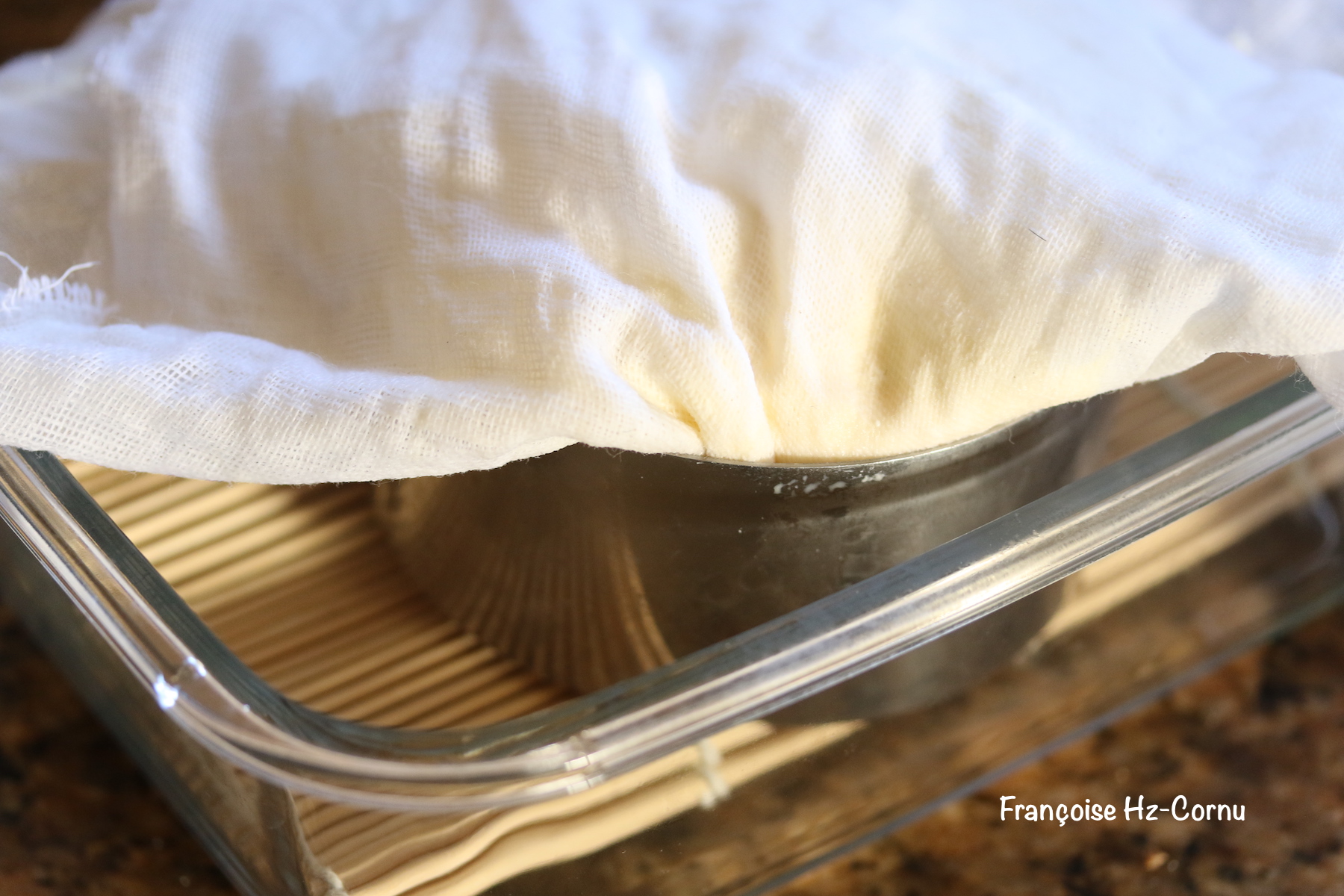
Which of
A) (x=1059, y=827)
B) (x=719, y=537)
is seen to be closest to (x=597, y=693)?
(x=719, y=537)

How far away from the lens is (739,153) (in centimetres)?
23

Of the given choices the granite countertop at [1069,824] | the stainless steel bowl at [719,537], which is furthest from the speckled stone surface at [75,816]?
the stainless steel bowl at [719,537]

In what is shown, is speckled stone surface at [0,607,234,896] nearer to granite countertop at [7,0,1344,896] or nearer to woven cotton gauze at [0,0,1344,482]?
granite countertop at [7,0,1344,896]

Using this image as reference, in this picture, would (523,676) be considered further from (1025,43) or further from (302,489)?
(1025,43)

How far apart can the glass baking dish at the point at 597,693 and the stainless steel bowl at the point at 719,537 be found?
1 centimetres

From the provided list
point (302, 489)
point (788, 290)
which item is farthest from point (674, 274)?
point (302, 489)

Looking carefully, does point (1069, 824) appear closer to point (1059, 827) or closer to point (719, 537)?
point (1059, 827)

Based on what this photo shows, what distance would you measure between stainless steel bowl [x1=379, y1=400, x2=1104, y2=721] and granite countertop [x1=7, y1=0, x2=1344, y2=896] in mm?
56

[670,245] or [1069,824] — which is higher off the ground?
[670,245]

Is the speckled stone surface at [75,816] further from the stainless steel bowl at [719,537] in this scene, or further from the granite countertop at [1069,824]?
the stainless steel bowl at [719,537]

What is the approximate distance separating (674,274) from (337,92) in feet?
0.31

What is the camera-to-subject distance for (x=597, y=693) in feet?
0.67

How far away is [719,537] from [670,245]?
0.06m

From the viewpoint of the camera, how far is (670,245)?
0.71 feet
